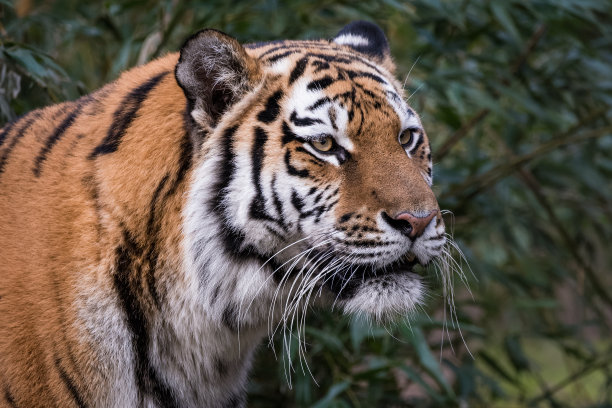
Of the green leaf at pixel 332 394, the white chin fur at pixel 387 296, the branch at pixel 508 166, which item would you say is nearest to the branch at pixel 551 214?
the branch at pixel 508 166

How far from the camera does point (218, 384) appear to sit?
7.20 ft

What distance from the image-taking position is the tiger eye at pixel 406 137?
210 cm

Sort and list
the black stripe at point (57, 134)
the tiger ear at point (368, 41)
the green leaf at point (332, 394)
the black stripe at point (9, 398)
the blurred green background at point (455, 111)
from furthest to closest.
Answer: the blurred green background at point (455, 111) < the green leaf at point (332, 394) < the tiger ear at point (368, 41) < the black stripe at point (57, 134) < the black stripe at point (9, 398)

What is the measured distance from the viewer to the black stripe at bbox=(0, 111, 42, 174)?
2.14m

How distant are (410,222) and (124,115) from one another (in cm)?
79

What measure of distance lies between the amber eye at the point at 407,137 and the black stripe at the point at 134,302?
2.35 feet

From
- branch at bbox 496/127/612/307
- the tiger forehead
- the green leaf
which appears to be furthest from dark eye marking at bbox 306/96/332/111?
branch at bbox 496/127/612/307

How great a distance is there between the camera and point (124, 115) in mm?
2096

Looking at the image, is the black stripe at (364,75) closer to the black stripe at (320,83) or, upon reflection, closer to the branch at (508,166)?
the black stripe at (320,83)

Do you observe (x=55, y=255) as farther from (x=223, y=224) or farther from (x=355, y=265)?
(x=355, y=265)

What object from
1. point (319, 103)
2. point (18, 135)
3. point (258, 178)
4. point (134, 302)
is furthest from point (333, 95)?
point (18, 135)

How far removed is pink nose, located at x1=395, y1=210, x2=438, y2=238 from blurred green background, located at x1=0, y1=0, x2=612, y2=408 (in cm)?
95

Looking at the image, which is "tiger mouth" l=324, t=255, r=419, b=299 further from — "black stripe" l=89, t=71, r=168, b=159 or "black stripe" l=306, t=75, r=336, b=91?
"black stripe" l=89, t=71, r=168, b=159

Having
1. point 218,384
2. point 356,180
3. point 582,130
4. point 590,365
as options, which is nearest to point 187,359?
point 218,384
